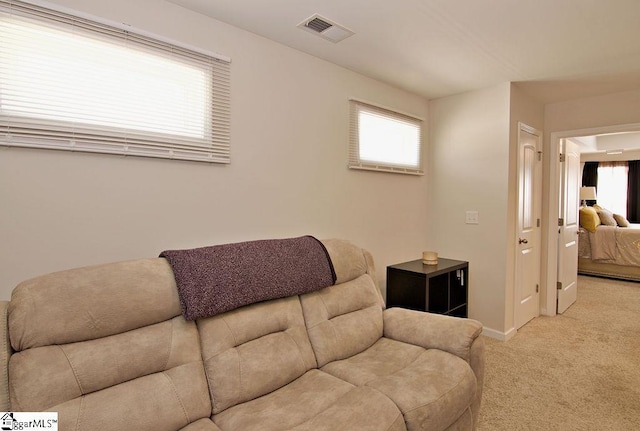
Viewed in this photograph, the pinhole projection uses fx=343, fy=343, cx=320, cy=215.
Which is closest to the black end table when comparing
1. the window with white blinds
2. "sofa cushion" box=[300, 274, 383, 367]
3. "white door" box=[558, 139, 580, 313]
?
"sofa cushion" box=[300, 274, 383, 367]

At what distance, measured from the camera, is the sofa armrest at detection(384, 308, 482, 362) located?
1932 mm

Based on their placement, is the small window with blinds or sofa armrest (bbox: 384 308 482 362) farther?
the small window with blinds

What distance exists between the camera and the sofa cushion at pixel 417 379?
152 cm

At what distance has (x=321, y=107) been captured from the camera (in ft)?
8.88

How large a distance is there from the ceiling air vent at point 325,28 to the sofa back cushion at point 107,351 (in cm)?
171

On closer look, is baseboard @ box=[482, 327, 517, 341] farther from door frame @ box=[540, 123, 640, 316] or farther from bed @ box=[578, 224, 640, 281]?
bed @ box=[578, 224, 640, 281]

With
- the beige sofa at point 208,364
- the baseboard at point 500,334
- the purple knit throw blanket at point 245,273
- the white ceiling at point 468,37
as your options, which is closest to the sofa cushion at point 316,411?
the beige sofa at point 208,364

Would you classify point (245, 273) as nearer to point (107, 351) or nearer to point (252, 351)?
point (252, 351)

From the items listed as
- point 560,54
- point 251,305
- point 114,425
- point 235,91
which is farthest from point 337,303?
point 560,54

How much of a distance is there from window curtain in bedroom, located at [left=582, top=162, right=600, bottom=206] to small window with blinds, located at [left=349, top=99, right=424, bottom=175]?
7.58 meters

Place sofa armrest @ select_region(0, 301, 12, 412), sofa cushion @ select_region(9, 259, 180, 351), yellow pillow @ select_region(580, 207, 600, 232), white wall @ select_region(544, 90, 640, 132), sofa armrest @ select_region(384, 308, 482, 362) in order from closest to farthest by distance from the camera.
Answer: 1. sofa armrest @ select_region(0, 301, 12, 412)
2. sofa cushion @ select_region(9, 259, 180, 351)
3. sofa armrest @ select_region(384, 308, 482, 362)
4. white wall @ select_region(544, 90, 640, 132)
5. yellow pillow @ select_region(580, 207, 600, 232)

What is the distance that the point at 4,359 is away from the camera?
3.80 feet

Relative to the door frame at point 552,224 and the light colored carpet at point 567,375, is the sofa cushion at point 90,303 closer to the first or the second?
the light colored carpet at point 567,375

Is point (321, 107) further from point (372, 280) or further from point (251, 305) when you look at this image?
point (251, 305)
